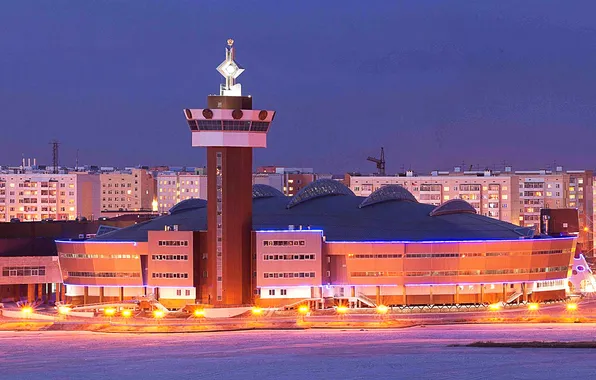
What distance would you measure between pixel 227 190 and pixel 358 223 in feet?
63.3

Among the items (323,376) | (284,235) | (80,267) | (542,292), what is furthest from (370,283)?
(323,376)

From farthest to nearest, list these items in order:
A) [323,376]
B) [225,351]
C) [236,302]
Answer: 1. [236,302]
2. [225,351]
3. [323,376]

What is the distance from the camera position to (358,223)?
171 meters

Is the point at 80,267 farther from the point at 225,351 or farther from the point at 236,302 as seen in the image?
the point at 225,351

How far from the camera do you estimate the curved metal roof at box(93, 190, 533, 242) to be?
547ft

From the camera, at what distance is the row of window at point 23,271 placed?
561 feet

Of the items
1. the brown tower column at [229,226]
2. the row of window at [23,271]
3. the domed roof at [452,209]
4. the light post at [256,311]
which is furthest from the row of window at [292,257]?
the row of window at [23,271]

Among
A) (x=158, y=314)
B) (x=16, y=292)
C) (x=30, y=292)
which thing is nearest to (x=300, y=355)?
(x=158, y=314)

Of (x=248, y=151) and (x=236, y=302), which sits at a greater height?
(x=248, y=151)

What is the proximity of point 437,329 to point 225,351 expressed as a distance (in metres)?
26.0

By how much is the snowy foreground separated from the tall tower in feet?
61.3

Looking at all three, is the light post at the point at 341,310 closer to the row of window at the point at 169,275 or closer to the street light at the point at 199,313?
the street light at the point at 199,313

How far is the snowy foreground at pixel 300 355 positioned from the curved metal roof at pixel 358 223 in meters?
25.6

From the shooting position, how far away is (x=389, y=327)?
14275 cm
